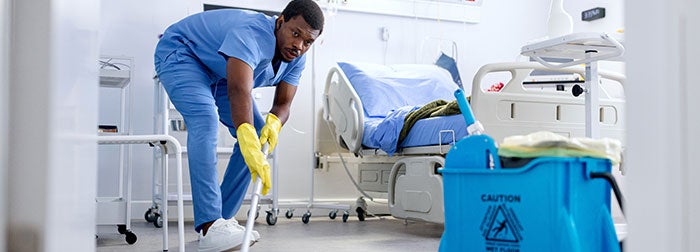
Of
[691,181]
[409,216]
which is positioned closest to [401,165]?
[409,216]

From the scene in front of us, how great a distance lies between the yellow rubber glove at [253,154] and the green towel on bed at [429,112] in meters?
1.23

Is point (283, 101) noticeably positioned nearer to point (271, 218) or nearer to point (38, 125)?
point (271, 218)

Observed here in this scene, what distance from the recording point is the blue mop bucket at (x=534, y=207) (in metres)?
1.19

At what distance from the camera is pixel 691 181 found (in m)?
0.53

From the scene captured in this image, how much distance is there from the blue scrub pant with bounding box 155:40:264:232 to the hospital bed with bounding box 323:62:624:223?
37.7 inches

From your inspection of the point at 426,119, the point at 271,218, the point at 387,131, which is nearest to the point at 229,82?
the point at 426,119

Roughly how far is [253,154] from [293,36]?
0.48 meters

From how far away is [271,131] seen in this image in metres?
2.31

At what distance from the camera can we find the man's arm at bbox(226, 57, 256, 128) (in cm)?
217

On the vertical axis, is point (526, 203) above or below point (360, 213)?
above

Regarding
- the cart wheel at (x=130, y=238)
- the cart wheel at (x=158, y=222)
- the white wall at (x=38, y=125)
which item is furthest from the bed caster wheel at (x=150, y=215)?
the white wall at (x=38, y=125)

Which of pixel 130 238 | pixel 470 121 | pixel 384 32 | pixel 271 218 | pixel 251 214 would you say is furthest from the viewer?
pixel 384 32

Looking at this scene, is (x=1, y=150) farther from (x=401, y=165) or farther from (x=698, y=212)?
(x=401, y=165)

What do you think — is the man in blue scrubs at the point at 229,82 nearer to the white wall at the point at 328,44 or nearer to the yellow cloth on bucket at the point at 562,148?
the yellow cloth on bucket at the point at 562,148
